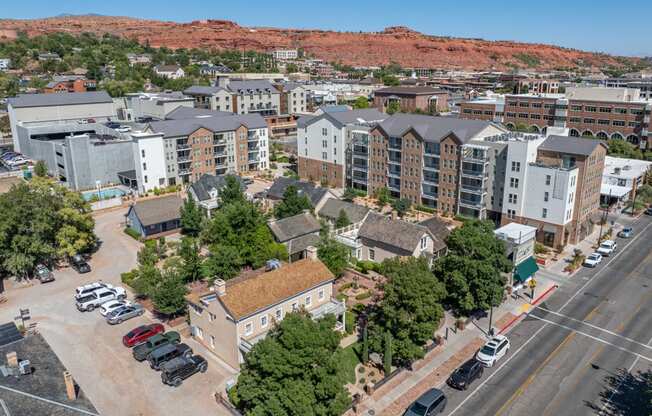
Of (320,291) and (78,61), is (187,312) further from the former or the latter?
(78,61)

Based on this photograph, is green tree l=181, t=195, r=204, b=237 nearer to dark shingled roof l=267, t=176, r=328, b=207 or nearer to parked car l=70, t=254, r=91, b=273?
dark shingled roof l=267, t=176, r=328, b=207

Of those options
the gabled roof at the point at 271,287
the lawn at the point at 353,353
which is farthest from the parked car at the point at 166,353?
the lawn at the point at 353,353

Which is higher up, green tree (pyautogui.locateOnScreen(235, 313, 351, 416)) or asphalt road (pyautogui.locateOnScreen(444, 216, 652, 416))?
green tree (pyautogui.locateOnScreen(235, 313, 351, 416))

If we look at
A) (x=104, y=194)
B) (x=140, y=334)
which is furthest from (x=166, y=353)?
(x=104, y=194)

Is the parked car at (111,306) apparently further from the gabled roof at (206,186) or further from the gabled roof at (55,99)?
the gabled roof at (55,99)

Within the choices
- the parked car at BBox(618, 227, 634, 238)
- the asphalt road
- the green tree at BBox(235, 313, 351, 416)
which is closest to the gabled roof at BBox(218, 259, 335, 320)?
the green tree at BBox(235, 313, 351, 416)

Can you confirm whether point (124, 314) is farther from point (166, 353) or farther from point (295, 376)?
point (295, 376)
